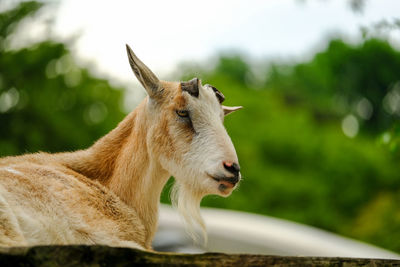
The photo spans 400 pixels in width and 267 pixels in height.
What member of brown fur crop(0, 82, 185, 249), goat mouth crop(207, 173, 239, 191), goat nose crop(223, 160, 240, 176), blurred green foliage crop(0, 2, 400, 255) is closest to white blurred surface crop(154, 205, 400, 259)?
blurred green foliage crop(0, 2, 400, 255)

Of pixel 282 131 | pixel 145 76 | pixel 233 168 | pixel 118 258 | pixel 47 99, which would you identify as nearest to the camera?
pixel 118 258

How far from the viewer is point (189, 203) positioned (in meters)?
4.95

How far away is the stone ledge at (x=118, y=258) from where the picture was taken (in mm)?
3197

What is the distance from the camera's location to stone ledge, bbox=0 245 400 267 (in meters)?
3.20

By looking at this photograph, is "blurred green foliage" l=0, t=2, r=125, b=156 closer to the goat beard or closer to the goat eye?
the goat beard

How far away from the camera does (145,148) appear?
497 centimetres

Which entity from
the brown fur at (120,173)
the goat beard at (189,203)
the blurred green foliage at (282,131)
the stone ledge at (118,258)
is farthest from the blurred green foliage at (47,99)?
the stone ledge at (118,258)

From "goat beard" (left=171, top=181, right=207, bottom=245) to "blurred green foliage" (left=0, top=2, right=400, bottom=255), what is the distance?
11427 millimetres

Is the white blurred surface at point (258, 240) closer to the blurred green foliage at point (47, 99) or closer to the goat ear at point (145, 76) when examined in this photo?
the goat ear at point (145, 76)

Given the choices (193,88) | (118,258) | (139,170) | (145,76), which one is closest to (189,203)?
(139,170)

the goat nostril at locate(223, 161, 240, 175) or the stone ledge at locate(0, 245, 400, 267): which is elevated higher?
the goat nostril at locate(223, 161, 240, 175)

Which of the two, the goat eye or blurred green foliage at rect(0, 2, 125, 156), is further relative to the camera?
blurred green foliage at rect(0, 2, 125, 156)

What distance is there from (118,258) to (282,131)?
3304cm

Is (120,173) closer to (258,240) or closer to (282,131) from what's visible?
(258,240)
